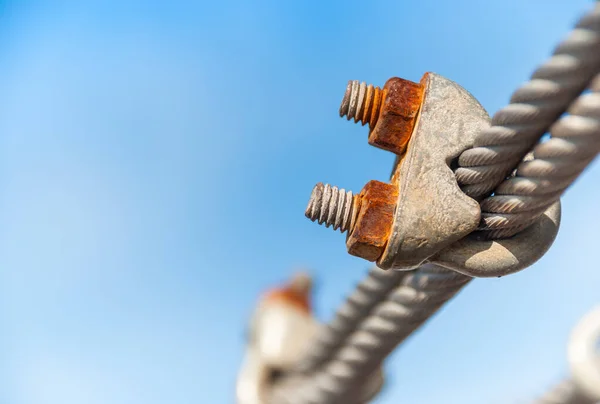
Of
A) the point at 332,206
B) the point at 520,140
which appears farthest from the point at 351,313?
the point at 520,140

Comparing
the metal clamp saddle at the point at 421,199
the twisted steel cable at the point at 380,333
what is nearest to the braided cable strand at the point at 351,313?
the twisted steel cable at the point at 380,333

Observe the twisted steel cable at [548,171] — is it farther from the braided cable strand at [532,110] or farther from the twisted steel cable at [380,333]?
the twisted steel cable at [380,333]

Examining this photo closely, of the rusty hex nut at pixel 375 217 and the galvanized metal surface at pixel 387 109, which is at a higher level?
the galvanized metal surface at pixel 387 109

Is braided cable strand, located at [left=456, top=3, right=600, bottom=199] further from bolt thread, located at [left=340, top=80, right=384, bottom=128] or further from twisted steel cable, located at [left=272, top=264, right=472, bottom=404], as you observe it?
twisted steel cable, located at [left=272, top=264, right=472, bottom=404]

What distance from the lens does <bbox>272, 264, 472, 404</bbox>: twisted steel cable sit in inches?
57.3

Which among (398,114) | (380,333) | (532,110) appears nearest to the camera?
(532,110)

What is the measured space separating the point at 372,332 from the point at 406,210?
0.74 m

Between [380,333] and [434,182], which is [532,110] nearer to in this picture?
[434,182]

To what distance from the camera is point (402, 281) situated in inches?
62.4

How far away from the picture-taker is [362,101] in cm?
114

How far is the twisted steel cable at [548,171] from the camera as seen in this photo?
3.14 feet

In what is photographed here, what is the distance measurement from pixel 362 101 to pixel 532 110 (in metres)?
0.27

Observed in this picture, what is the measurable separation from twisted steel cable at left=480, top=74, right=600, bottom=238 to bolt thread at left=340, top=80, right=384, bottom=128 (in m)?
0.22

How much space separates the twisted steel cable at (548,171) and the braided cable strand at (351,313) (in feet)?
1.56
